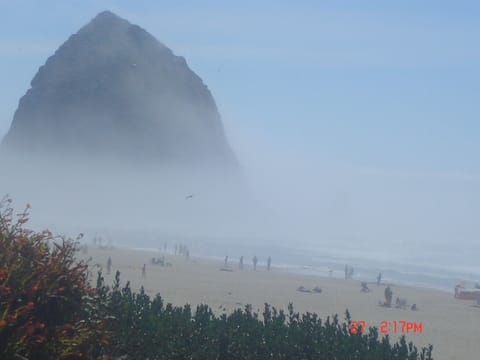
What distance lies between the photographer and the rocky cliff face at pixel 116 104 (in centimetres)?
13312

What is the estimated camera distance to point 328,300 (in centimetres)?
2684

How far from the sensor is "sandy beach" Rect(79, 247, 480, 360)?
19161 mm

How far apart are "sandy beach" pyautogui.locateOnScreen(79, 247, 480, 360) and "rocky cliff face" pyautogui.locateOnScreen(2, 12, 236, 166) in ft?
327

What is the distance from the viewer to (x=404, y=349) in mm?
7672

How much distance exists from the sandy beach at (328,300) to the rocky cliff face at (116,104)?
327 feet

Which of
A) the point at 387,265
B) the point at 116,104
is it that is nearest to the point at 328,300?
the point at 387,265

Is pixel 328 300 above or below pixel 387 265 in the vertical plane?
below

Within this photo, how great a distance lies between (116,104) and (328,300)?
11529 centimetres
